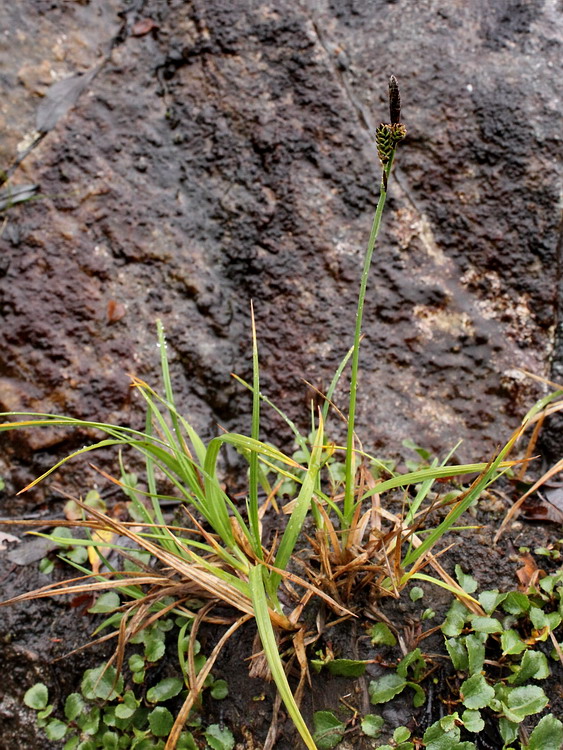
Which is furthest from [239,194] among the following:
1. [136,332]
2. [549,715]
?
[549,715]

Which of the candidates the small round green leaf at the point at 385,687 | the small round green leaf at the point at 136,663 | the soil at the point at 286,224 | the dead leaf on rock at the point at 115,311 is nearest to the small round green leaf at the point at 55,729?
the small round green leaf at the point at 136,663

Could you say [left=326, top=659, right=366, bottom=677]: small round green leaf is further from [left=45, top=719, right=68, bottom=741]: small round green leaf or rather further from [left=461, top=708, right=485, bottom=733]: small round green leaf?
[left=45, top=719, right=68, bottom=741]: small round green leaf

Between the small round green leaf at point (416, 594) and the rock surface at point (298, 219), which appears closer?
the small round green leaf at point (416, 594)

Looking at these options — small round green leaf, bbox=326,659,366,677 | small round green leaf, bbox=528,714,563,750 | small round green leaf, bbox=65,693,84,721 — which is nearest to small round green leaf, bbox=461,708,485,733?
small round green leaf, bbox=528,714,563,750

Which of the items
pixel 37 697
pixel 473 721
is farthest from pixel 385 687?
pixel 37 697

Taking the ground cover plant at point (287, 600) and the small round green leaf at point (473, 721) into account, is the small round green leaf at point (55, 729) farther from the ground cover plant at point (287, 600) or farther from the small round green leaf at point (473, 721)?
the small round green leaf at point (473, 721)

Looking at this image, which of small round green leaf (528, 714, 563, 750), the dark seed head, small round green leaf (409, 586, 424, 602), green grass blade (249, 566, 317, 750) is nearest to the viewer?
the dark seed head

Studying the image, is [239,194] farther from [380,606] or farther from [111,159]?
[380,606]
